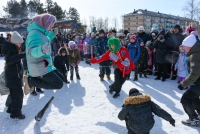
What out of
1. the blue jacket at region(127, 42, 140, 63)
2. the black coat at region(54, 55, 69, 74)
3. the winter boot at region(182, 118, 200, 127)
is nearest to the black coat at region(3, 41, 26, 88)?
the black coat at region(54, 55, 69, 74)

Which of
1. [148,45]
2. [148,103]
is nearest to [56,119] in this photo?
[148,103]

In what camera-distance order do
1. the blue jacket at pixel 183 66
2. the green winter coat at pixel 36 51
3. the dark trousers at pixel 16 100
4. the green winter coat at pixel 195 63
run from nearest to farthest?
the green winter coat at pixel 36 51 < the green winter coat at pixel 195 63 < the dark trousers at pixel 16 100 < the blue jacket at pixel 183 66

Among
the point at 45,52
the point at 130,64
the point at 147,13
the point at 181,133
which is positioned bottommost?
the point at 181,133

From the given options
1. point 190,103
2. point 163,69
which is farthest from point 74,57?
point 190,103

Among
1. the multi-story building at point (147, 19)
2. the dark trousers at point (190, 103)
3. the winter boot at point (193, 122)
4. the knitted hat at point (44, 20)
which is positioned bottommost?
the winter boot at point (193, 122)

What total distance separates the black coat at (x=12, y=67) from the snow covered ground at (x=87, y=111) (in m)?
0.81

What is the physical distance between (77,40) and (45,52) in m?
10.6

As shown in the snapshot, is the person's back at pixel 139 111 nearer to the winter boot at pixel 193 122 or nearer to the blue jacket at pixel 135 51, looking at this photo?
the winter boot at pixel 193 122

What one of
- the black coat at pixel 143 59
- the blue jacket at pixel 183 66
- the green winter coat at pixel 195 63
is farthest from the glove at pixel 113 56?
the black coat at pixel 143 59

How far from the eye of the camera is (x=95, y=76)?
791 cm

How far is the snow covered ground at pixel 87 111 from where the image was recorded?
3381mm

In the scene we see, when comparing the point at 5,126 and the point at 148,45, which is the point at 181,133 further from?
the point at 148,45

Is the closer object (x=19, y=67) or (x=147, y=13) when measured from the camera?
(x=19, y=67)

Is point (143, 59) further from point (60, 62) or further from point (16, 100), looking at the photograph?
point (16, 100)
